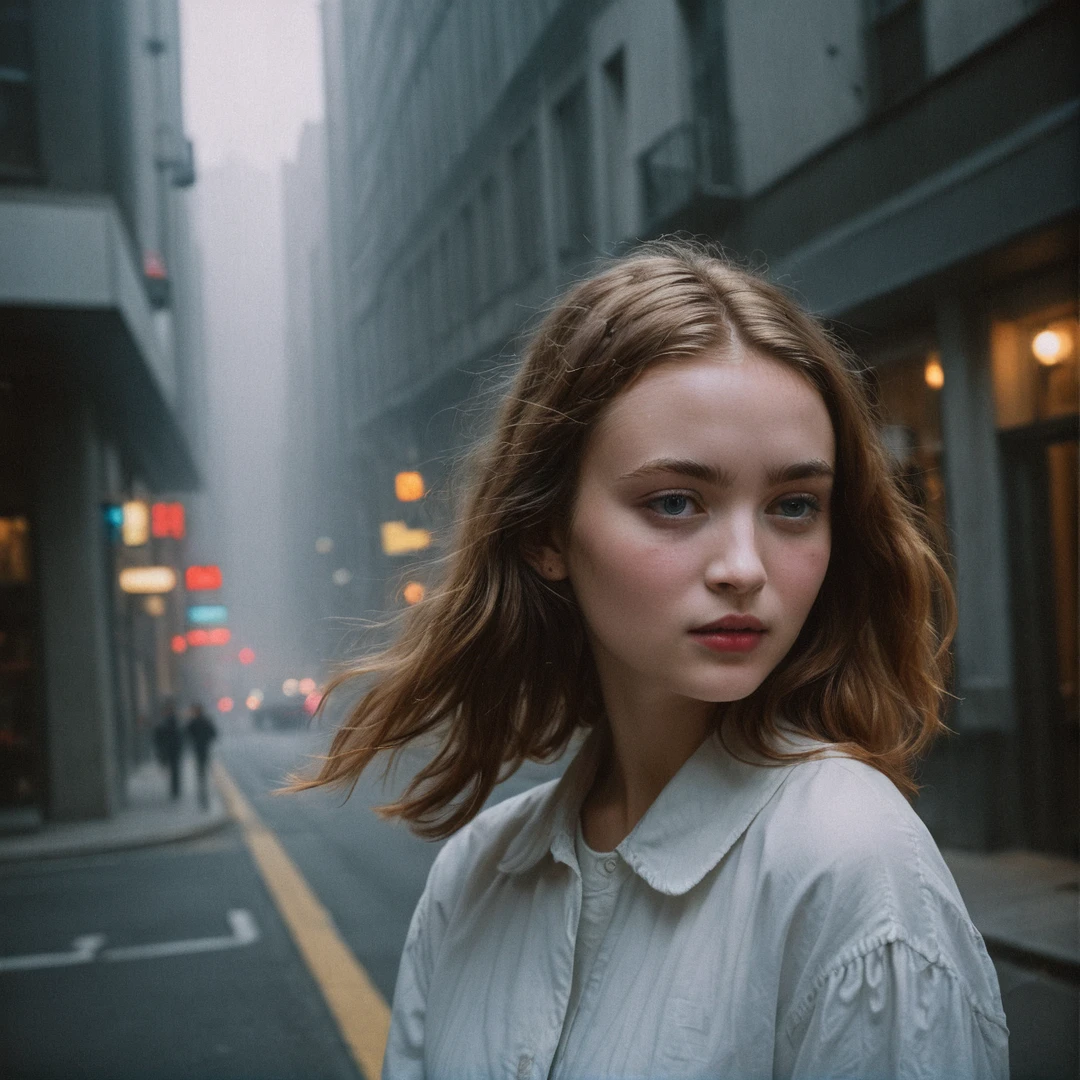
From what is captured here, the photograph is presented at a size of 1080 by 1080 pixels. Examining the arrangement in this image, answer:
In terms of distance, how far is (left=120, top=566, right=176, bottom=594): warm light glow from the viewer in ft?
8.56

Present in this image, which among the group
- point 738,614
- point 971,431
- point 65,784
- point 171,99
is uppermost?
point 171,99

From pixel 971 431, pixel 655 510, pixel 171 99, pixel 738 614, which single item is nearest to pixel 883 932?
pixel 738 614

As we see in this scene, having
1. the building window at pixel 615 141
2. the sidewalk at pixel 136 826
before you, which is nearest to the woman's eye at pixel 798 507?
the building window at pixel 615 141

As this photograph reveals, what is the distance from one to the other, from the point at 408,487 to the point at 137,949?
4.08ft

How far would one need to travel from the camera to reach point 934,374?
5.17ft

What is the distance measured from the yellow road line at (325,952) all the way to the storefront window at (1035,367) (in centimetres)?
161

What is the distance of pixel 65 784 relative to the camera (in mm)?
2244

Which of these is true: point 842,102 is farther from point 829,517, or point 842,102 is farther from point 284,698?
point 284,698

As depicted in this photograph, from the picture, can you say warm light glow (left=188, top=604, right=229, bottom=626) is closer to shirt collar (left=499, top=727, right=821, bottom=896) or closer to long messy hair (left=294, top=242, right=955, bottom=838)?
long messy hair (left=294, top=242, right=955, bottom=838)

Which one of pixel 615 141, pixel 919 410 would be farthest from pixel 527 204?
pixel 919 410

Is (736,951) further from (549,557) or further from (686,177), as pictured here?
(686,177)

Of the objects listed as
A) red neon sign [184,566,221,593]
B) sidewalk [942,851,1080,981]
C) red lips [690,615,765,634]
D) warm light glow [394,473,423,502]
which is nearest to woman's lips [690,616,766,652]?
red lips [690,615,765,634]

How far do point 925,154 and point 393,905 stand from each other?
1.71 meters

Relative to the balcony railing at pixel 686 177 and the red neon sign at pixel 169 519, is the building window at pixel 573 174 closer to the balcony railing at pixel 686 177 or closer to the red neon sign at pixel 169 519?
the balcony railing at pixel 686 177
